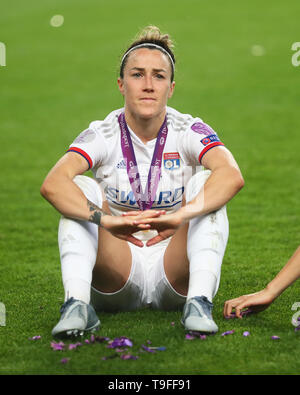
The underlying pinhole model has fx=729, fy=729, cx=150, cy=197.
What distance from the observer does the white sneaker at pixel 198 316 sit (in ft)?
13.1

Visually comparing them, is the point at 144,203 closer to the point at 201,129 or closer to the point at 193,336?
the point at 201,129

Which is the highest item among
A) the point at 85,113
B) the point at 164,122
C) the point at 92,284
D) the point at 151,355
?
the point at 85,113

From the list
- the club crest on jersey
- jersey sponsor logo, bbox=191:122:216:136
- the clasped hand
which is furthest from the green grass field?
jersey sponsor logo, bbox=191:122:216:136

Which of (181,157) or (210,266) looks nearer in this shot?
(210,266)

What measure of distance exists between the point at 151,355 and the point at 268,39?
19847mm

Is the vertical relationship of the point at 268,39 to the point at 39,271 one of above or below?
above

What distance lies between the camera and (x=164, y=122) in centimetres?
478

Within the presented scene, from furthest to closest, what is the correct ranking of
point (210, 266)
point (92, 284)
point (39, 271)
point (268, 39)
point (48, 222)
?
point (268, 39) → point (48, 222) → point (39, 271) → point (92, 284) → point (210, 266)

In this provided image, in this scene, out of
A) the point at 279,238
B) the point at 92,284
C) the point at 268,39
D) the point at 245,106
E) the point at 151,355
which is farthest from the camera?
the point at 268,39

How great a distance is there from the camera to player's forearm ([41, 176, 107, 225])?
4.18m

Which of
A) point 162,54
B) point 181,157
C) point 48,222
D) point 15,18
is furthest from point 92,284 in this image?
point 15,18

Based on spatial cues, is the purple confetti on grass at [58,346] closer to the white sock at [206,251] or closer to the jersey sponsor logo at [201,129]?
the white sock at [206,251]

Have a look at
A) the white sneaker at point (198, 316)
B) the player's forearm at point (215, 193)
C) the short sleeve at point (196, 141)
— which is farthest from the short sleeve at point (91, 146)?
the white sneaker at point (198, 316)

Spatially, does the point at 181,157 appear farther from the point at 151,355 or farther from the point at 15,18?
the point at 15,18
